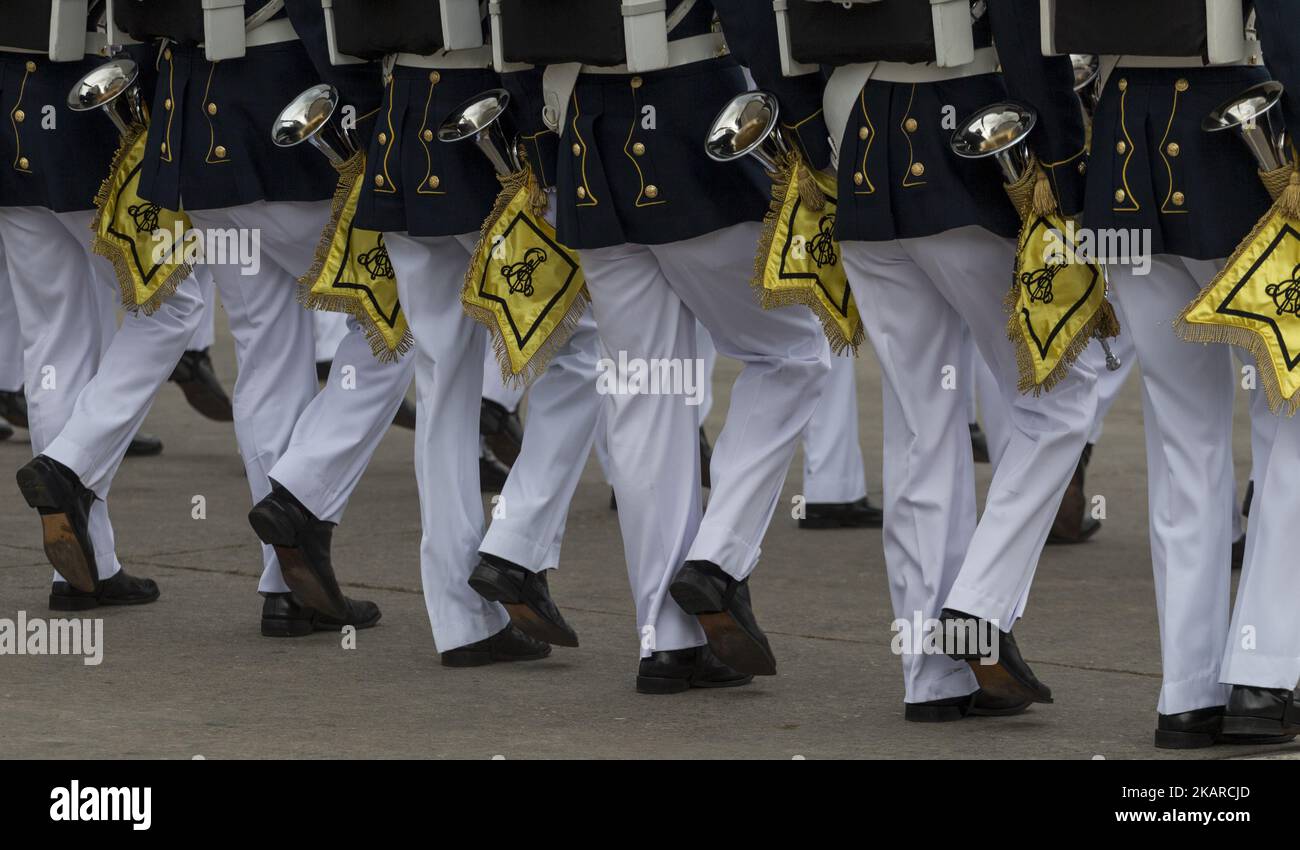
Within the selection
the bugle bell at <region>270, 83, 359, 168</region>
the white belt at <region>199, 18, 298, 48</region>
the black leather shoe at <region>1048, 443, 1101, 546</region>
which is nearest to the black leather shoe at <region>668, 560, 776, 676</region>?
the bugle bell at <region>270, 83, 359, 168</region>

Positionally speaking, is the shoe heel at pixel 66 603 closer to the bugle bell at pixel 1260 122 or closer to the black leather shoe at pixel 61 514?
the black leather shoe at pixel 61 514

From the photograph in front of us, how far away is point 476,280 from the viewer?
5.72m

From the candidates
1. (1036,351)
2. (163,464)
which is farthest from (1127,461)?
(1036,351)

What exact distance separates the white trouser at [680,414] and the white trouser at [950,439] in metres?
0.34

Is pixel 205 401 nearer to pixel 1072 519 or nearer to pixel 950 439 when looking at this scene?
pixel 1072 519

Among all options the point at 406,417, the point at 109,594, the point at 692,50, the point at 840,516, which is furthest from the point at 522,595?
the point at 406,417

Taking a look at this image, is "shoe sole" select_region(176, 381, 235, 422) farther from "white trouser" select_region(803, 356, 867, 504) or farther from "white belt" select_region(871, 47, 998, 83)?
"white belt" select_region(871, 47, 998, 83)

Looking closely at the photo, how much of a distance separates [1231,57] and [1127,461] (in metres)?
4.69

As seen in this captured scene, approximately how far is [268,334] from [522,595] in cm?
111

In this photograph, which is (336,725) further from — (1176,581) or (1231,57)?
(1231,57)

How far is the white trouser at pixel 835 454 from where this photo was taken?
786 centimetres

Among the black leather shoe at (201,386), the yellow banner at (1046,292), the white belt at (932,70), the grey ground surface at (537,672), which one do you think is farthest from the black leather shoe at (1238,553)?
the black leather shoe at (201,386)

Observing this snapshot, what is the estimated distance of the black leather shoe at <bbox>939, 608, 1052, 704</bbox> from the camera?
507 cm

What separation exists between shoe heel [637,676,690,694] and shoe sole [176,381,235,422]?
431cm
